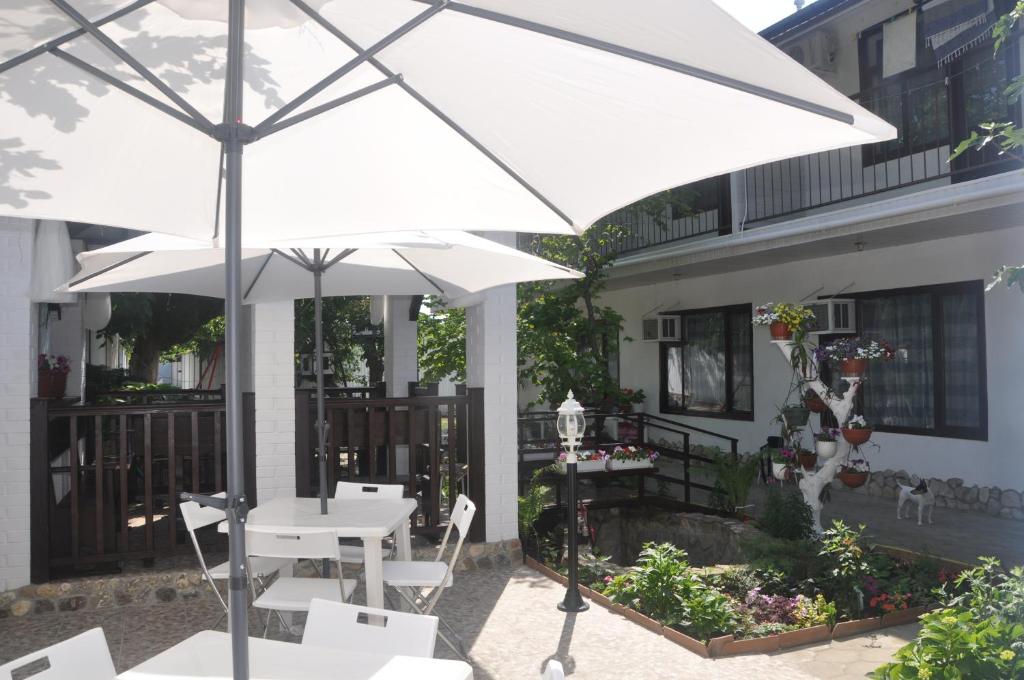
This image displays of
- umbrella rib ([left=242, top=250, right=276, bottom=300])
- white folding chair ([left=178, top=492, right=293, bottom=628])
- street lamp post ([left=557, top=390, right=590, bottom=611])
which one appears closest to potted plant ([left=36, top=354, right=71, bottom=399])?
umbrella rib ([left=242, top=250, right=276, bottom=300])

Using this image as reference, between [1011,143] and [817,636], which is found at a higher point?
[1011,143]

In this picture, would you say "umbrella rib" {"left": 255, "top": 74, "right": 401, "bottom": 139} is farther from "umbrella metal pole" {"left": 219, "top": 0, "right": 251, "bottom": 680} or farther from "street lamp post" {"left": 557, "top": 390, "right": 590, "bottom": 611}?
"street lamp post" {"left": 557, "top": 390, "right": 590, "bottom": 611}

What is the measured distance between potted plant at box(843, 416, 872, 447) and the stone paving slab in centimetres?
233

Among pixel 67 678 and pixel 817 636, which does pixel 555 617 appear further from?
pixel 67 678

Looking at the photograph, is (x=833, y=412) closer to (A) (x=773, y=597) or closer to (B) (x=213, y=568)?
(A) (x=773, y=597)

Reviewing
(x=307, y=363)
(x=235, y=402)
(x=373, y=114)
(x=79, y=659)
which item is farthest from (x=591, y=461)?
(x=307, y=363)

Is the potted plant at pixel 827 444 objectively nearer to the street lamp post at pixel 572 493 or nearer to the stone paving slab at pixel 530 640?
the stone paving slab at pixel 530 640

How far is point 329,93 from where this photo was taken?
2.55m

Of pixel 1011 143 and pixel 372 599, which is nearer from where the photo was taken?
pixel 1011 143

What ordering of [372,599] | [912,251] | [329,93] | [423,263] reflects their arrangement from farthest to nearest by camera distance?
[912,251], [423,263], [372,599], [329,93]

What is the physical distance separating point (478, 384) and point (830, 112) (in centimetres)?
476

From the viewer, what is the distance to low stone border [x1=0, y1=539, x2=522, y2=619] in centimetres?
518

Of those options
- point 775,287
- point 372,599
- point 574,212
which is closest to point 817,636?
point 372,599

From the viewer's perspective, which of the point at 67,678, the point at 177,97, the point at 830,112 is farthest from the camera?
the point at 67,678
